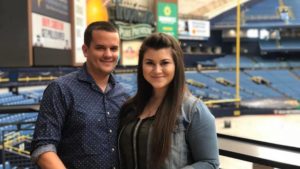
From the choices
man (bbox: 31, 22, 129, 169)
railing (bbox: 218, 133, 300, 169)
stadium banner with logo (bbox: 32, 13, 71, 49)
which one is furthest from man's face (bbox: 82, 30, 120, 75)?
stadium banner with logo (bbox: 32, 13, 71, 49)

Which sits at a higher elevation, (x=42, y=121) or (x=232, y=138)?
(x=42, y=121)

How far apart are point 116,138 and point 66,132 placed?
20cm

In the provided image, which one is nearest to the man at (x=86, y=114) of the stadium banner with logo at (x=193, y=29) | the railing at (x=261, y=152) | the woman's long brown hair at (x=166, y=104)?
the woman's long brown hair at (x=166, y=104)

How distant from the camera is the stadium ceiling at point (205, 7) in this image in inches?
808

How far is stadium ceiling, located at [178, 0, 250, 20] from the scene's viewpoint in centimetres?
2053

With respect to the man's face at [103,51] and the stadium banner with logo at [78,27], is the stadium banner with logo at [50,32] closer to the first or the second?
the stadium banner with logo at [78,27]

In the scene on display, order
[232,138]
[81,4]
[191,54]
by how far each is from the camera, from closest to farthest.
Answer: [232,138], [81,4], [191,54]

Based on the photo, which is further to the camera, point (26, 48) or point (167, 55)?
point (26, 48)

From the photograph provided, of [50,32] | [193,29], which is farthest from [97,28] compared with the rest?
[193,29]

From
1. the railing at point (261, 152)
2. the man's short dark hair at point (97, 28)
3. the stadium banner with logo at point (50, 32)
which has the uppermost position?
the stadium banner with logo at point (50, 32)

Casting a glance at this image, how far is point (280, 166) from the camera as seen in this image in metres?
1.18

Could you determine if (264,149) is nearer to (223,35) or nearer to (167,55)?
(167,55)

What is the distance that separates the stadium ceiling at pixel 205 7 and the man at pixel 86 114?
62.2 feet

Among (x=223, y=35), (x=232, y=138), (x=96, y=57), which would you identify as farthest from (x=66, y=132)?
(x=223, y=35)
